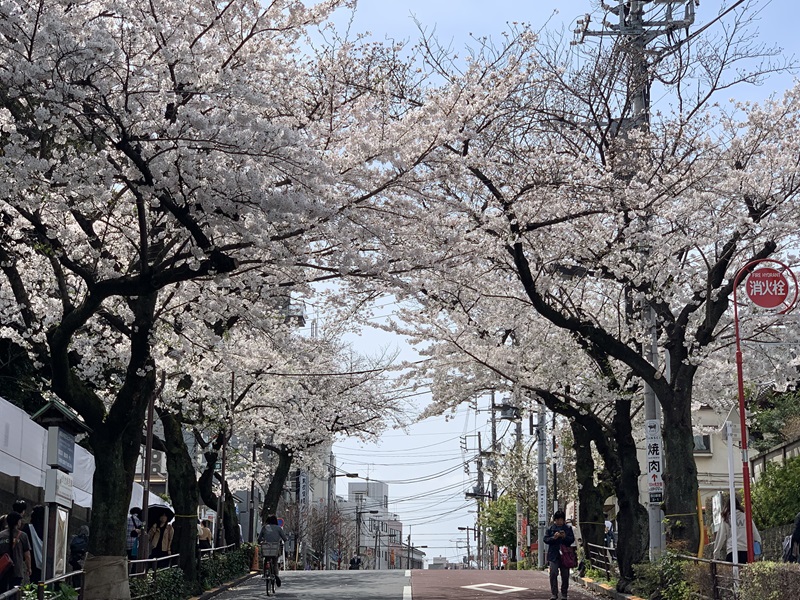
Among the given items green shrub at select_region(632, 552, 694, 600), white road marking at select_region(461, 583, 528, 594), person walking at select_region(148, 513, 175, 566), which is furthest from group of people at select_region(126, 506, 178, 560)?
green shrub at select_region(632, 552, 694, 600)

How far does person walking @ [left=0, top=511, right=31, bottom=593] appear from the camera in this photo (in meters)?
11.2

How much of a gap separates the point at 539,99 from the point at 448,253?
Result: 353 cm

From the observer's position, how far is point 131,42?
10922mm

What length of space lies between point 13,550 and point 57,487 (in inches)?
32.8

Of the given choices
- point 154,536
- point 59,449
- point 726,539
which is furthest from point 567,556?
point 59,449

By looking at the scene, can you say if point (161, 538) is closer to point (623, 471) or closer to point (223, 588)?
point (223, 588)

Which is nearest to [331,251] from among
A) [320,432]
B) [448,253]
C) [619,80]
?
[448,253]

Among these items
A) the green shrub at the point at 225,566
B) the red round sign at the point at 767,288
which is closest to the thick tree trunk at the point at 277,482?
the green shrub at the point at 225,566

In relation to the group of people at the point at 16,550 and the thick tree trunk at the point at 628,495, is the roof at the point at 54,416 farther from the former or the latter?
the thick tree trunk at the point at 628,495

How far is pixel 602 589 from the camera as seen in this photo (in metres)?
20.6

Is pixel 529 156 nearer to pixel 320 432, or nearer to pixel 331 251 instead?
pixel 331 251

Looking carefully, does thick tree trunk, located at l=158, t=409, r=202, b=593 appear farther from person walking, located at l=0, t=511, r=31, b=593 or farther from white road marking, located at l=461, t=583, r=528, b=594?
person walking, located at l=0, t=511, r=31, b=593

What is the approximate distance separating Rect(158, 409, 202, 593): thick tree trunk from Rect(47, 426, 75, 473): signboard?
8.70m

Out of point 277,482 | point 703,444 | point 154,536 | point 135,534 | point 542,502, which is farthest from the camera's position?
point 703,444
